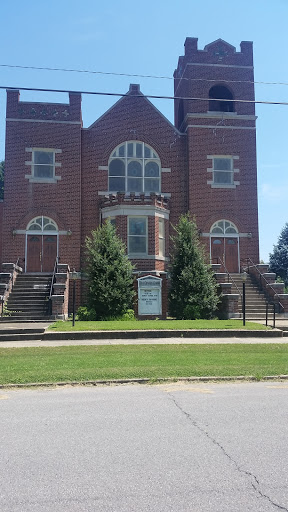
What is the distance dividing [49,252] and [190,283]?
30.4 feet

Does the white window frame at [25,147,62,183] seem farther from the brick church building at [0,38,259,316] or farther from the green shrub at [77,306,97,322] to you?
the green shrub at [77,306,97,322]

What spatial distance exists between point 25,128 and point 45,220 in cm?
559

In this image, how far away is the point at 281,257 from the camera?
5406cm

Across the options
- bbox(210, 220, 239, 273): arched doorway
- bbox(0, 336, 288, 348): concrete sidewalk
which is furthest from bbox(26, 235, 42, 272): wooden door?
bbox(0, 336, 288, 348): concrete sidewalk

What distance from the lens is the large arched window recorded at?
93.7 feet

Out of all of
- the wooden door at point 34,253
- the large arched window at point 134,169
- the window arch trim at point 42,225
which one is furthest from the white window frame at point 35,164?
the wooden door at point 34,253

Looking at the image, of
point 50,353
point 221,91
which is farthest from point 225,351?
point 221,91

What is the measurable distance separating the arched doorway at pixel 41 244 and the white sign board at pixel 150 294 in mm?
7504

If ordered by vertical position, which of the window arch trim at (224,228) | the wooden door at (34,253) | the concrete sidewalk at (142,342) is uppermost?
the window arch trim at (224,228)

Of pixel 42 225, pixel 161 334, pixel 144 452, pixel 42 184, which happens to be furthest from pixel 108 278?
pixel 144 452

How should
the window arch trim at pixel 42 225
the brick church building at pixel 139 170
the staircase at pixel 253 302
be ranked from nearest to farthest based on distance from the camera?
1. the staircase at pixel 253 302
2. the brick church building at pixel 139 170
3. the window arch trim at pixel 42 225

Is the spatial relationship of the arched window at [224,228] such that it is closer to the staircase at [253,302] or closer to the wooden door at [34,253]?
the staircase at [253,302]

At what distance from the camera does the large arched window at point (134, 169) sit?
28547mm

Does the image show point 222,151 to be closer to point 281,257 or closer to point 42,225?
point 42,225
